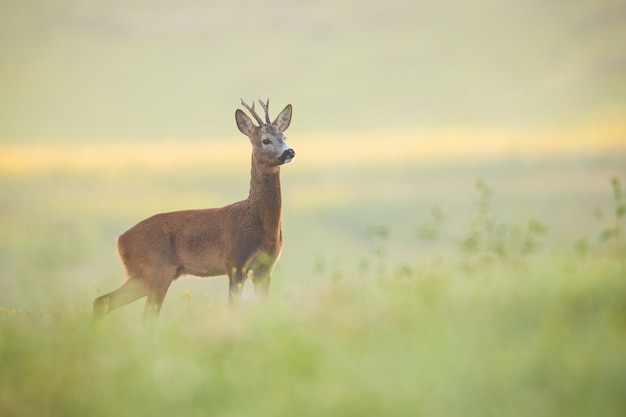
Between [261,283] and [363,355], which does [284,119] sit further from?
[363,355]

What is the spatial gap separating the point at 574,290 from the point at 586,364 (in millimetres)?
1192

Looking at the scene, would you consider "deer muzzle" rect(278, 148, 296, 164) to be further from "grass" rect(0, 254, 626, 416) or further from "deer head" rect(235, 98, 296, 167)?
"grass" rect(0, 254, 626, 416)

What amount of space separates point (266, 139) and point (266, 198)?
0.69m

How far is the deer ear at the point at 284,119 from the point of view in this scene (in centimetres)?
1180

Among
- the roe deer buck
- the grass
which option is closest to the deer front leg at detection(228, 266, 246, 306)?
the roe deer buck

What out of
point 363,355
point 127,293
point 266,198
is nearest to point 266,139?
point 266,198

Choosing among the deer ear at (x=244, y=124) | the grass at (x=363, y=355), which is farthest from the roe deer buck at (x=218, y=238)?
the grass at (x=363, y=355)

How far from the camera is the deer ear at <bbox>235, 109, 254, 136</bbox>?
1162 cm

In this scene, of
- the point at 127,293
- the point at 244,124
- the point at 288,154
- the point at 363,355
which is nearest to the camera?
the point at 363,355

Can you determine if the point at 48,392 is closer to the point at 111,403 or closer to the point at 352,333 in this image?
the point at 111,403

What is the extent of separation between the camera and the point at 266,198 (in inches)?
446

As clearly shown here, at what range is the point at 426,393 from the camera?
593 centimetres

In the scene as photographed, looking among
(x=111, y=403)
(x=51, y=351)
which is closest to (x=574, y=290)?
(x=111, y=403)

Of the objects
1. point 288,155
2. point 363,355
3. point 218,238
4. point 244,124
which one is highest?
point 244,124
